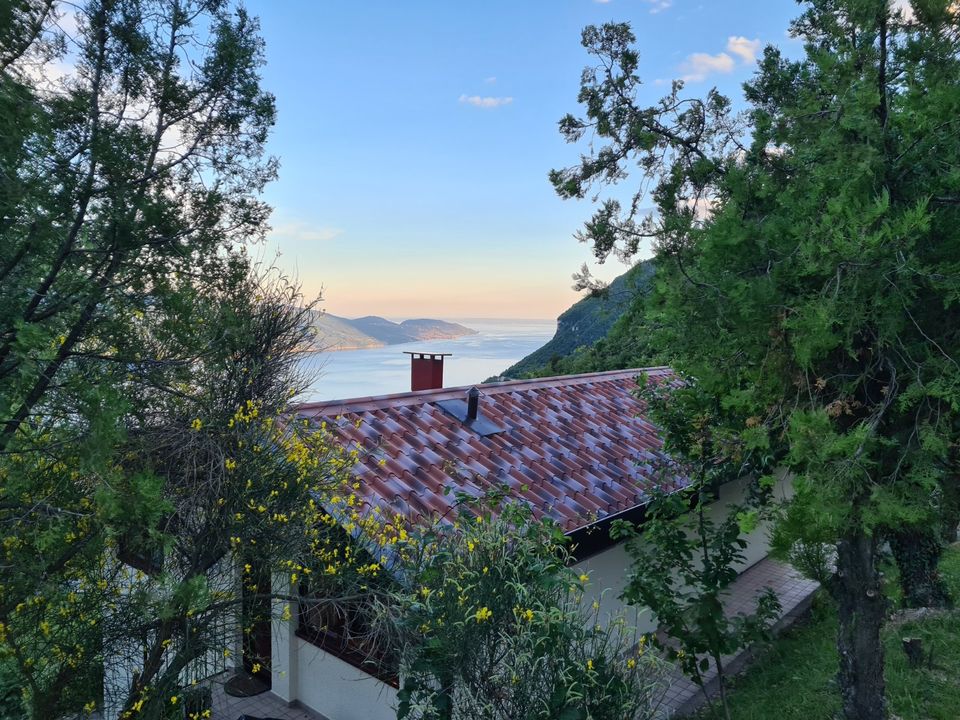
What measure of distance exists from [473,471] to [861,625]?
4.18 metres

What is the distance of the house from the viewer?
655 cm

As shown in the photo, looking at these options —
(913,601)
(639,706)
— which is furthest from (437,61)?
(913,601)

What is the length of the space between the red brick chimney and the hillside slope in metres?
3.28

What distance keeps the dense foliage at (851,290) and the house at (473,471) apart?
226 centimetres

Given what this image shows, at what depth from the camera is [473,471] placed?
7.33 metres

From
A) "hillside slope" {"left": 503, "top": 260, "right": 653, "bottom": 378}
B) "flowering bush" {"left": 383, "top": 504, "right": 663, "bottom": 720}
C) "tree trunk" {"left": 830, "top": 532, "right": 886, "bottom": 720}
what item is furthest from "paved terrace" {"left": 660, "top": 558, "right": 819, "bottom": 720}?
"hillside slope" {"left": 503, "top": 260, "right": 653, "bottom": 378}

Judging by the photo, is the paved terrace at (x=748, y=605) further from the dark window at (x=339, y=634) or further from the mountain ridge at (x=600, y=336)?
the mountain ridge at (x=600, y=336)

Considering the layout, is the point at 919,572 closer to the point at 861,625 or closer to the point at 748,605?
the point at 748,605

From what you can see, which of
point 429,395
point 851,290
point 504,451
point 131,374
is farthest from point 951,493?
point 429,395

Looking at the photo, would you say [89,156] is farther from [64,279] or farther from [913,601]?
[913,601]

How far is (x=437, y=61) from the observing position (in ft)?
29.6

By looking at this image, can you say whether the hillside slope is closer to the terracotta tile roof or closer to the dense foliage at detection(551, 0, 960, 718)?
the dense foliage at detection(551, 0, 960, 718)

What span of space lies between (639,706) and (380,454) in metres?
4.05

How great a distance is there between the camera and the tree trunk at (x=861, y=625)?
4.71 metres
